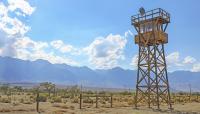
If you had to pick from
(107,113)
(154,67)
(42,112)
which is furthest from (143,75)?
(42,112)

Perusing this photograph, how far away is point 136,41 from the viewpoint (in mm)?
42344

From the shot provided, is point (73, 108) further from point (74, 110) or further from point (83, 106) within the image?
point (83, 106)

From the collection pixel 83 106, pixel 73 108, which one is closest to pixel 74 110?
pixel 73 108

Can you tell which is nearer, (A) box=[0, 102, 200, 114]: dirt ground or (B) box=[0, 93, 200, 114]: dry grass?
(A) box=[0, 102, 200, 114]: dirt ground

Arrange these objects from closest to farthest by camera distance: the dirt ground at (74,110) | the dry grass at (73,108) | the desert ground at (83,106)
Result: the dirt ground at (74,110), the dry grass at (73,108), the desert ground at (83,106)

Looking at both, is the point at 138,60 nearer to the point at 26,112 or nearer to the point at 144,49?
the point at 144,49

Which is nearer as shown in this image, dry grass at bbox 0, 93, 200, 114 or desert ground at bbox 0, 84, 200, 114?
dry grass at bbox 0, 93, 200, 114

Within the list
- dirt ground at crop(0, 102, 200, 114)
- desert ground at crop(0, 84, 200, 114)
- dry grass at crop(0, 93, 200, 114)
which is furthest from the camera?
desert ground at crop(0, 84, 200, 114)

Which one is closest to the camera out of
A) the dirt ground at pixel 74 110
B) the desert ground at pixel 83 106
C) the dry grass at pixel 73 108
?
the dirt ground at pixel 74 110

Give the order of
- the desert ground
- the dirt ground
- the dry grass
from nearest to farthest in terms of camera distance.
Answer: the dirt ground
the dry grass
the desert ground

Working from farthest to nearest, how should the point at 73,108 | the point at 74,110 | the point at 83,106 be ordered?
the point at 83,106, the point at 73,108, the point at 74,110

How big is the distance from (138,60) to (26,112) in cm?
1559

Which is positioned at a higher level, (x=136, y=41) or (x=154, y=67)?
(x=136, y=41)

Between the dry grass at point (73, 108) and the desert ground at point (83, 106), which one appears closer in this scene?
the dry grass at point (73, 108)
